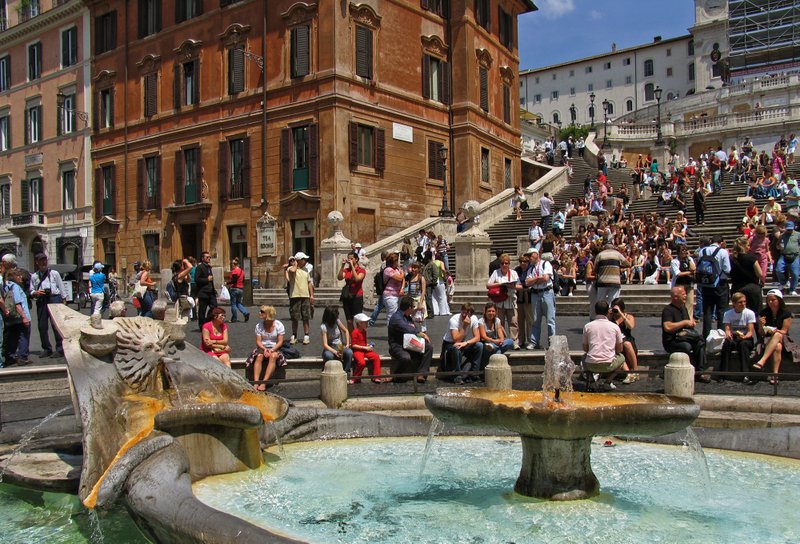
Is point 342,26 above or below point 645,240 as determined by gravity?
above

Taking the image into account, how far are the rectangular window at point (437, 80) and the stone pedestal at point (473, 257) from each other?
36.1 ft

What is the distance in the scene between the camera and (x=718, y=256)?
11.8 metres

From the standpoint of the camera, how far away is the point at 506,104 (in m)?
35.8

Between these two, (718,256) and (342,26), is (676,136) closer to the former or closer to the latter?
(342,26)

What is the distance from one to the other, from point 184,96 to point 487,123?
12.8 metres

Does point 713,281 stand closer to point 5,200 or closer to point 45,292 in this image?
point 45,292

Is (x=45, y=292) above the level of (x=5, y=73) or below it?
below

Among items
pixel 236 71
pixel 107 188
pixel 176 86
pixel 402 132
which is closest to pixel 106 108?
pixel 107 188

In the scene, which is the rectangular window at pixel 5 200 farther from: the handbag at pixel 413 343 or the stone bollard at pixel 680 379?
the stone bollard at pixel 680 379

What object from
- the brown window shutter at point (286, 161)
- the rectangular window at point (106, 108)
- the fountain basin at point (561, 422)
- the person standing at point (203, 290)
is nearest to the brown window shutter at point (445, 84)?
the brown window shutter at point (286, 161)

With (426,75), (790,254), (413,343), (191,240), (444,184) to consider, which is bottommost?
(413,343)

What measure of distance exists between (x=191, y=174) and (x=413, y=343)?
23284 mm

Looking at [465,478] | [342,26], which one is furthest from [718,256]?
[342,26]

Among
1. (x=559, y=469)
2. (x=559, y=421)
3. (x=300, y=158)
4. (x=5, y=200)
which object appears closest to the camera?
(x=559, y=421)
